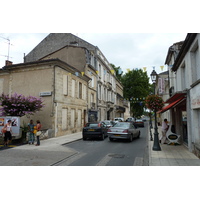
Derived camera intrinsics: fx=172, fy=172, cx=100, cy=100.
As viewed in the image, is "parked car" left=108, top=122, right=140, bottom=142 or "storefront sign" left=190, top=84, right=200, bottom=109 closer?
"storefront sign" left=190, top=84, right=200, bottom=109

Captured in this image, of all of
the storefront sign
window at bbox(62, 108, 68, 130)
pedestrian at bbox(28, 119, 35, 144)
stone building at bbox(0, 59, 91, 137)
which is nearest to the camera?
the storefront sign

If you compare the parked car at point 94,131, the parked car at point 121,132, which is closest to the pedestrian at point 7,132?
the parked car at point 94,131

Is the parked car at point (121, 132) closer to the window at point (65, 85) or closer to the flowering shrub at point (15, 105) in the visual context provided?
the flowering shrub at point (15, 105)

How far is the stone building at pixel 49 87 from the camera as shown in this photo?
587 inches

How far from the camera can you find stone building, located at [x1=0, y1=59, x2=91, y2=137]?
49.0ft

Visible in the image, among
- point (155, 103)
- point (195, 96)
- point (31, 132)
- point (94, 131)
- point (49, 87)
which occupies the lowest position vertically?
point (94, 131)

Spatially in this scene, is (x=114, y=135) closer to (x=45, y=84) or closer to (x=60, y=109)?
(x=60, y=109)

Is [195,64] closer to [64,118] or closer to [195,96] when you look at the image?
Answer: [195,96]

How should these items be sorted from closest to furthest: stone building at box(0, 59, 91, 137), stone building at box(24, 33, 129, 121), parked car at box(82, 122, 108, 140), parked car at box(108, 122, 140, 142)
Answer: parked car at box(108, 122, 140, 142)
parked car at box(82, 122, 108, 140)
stone building at box(0, 59, 91, 137)
stone building at box(24, 33, 129, 121)

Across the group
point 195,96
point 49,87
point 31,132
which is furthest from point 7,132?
point 195,96

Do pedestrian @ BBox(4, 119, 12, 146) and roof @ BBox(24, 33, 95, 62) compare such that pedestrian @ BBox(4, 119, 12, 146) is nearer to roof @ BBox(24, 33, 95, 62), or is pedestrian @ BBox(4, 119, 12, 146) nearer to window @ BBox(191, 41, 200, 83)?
window @ BBox(191, 41, 200, 83)

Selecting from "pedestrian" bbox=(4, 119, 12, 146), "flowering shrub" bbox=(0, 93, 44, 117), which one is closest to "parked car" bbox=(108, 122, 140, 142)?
"flowering shrub" bbox=(0, 93, 44, 117)

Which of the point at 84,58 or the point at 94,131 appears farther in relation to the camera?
the point at 84,58

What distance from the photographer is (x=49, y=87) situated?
15.1m
